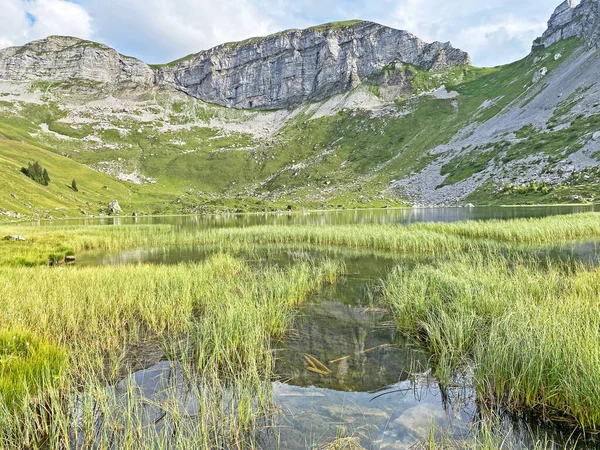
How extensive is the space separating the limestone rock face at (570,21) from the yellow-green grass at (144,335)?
211m

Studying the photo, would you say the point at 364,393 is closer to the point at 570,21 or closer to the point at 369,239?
the point at 369,239

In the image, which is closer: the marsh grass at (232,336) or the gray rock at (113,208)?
the marsh grass at (232,336)

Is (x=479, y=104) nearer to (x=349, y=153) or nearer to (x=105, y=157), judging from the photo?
(x=349, y=153)

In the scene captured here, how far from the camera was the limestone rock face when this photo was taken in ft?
545

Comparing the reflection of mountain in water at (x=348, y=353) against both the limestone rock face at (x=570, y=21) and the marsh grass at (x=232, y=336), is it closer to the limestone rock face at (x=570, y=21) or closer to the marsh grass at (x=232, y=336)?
the marsh grass at (x=232, y=336)

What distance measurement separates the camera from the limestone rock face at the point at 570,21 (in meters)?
166

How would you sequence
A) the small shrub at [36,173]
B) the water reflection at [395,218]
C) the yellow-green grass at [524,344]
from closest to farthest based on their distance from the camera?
the yellow-green grass at [524,344]
the water reflection at [395,218]
the small shrub at [36,173]

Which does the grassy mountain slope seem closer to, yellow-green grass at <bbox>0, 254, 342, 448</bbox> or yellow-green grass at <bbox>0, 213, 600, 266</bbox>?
yellow-green grass at <bbox>0, 213, 600, 266</bbox>

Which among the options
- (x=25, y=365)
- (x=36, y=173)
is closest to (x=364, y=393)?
(x=25, y=365)

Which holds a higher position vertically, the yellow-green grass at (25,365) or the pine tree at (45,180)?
the pine tree at (45,180)

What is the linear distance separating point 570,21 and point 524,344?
245532mm

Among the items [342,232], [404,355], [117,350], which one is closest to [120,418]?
[117,350]

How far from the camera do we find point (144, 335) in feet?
35.4

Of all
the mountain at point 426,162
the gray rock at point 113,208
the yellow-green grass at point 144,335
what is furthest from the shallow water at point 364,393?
the gray rock at point 113,208
